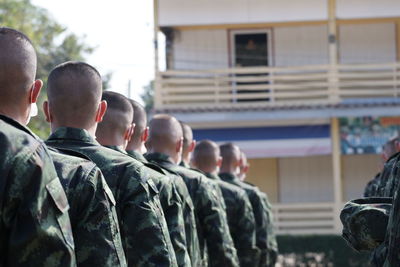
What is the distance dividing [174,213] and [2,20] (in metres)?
31.1

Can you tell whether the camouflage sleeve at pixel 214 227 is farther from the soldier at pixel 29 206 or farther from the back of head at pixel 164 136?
the soldier at pixel 29 206

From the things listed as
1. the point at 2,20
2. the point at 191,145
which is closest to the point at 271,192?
the point at 2,20

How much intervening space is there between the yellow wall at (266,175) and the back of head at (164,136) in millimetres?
21402

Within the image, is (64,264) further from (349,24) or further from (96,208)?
(349,24)

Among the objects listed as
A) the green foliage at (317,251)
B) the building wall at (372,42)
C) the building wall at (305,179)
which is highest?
the building wall at (372,42)

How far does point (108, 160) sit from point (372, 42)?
2401cm

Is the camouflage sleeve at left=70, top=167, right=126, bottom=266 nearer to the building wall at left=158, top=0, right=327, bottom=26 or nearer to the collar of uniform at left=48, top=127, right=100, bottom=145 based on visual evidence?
the collar of uniform at left=48, top=127, right=100, bottom=145

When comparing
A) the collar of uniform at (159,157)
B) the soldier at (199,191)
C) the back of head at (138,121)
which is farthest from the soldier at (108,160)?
the collar of uniform at (159,157)

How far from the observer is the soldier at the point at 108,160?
4.88m

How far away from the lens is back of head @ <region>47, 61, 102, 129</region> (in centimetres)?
488

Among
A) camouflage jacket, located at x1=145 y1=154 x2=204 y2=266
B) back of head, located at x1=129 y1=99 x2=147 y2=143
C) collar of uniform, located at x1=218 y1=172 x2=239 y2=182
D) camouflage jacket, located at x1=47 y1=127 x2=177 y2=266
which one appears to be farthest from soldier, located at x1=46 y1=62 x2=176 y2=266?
collar of uniform, located at x1=218 y1=172 x2=239 y2=182

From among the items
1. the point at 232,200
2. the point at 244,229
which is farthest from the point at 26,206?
the point at 244,229

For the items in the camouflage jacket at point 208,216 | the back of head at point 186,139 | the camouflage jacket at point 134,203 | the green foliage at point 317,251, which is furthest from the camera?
the green foliage at point 317,251

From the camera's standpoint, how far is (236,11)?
2752cm
